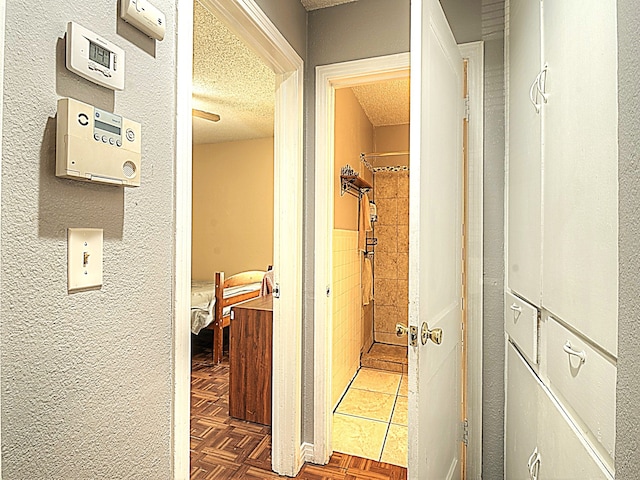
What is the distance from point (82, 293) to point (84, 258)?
0.25 ft

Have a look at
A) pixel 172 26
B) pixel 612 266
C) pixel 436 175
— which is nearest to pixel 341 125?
pixel 436 175

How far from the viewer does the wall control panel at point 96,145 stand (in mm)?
796

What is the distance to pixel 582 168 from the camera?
2.96ft

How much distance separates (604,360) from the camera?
2.60 feet

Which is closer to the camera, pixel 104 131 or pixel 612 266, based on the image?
pixel 612 266

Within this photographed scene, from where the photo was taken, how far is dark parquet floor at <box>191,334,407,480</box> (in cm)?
212

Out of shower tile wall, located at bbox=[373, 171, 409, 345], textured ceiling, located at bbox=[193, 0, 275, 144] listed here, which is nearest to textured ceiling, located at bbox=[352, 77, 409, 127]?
shower tile wall, located at bbox=[373, 171, 409, 345]

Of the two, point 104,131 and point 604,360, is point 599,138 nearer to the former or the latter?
point 604,360

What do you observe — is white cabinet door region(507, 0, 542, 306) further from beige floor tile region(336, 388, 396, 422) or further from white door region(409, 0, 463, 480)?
beige floor tile region(336, 388, 396, 422)

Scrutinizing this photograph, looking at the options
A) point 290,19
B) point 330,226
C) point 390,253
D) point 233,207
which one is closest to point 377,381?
point 390,253

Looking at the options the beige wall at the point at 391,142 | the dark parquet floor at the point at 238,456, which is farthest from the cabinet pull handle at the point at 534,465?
the beige wall at the point at 391,142

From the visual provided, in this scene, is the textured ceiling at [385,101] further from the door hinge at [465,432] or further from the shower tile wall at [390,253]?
the door hinge at [465,432]

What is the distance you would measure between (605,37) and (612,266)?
45cm

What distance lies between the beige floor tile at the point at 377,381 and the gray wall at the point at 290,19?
267 centimetres
